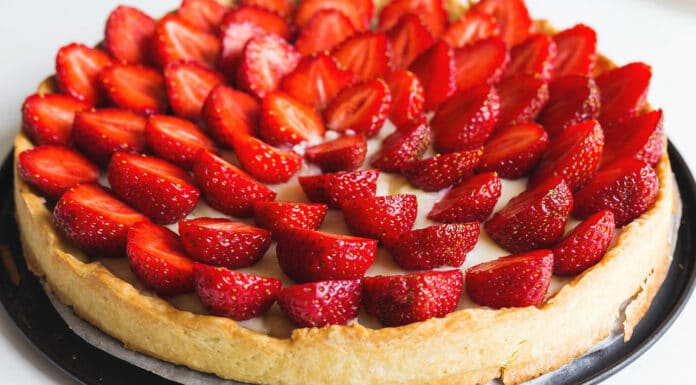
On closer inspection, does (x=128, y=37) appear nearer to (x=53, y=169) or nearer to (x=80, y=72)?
(x=80, y=72)

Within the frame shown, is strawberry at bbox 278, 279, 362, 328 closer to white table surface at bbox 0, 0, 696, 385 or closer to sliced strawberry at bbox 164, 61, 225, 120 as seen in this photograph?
sliced strawberry at bbox 164, 61, 225, 120

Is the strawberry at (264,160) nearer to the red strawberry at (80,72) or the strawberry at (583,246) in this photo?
the red strawberry at (80,72)

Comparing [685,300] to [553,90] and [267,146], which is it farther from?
[267,146]

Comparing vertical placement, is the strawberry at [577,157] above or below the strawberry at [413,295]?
above

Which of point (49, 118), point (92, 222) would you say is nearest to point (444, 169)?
point (92, 222)

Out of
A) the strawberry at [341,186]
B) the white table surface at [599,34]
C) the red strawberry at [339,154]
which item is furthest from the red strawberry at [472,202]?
the white table surface at [599,34]

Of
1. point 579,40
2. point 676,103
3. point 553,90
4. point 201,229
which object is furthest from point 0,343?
point 676,103

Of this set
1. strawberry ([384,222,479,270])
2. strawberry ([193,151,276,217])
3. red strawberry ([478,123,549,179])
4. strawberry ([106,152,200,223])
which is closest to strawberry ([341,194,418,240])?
strawberry ([384,222,479,270])
